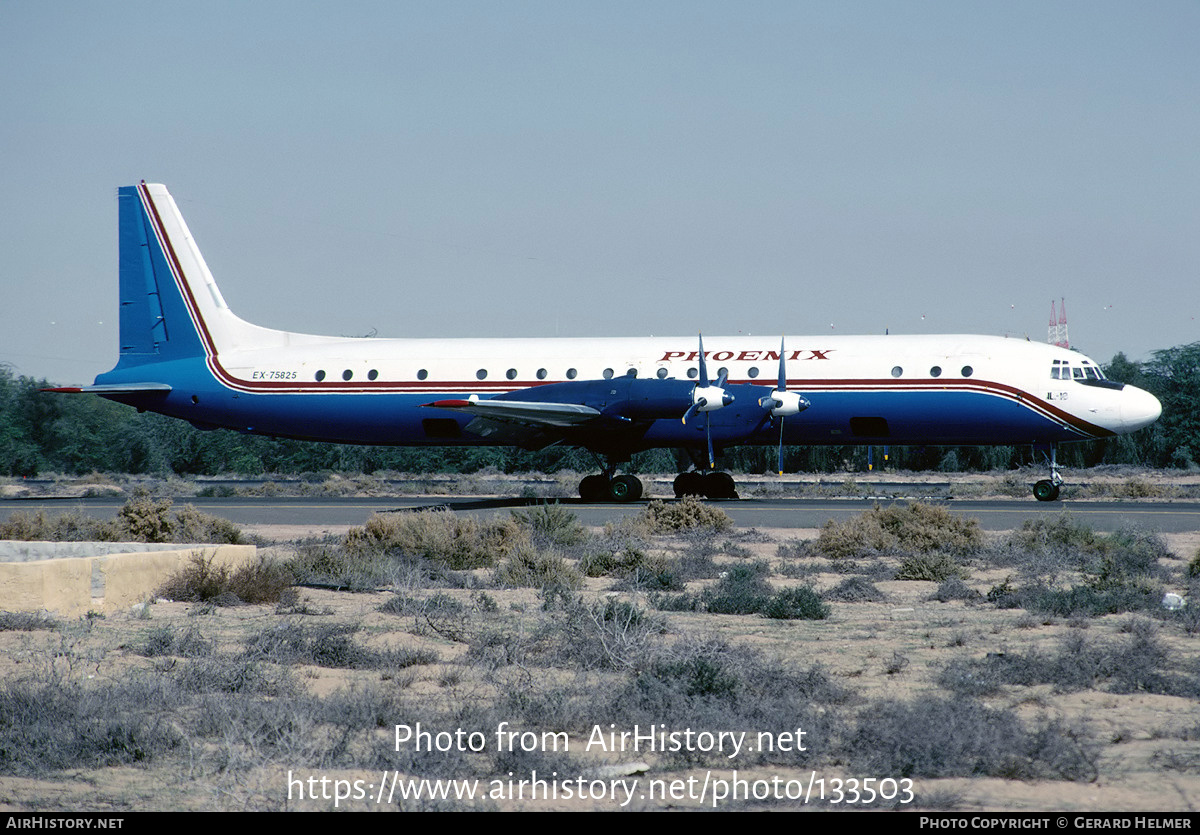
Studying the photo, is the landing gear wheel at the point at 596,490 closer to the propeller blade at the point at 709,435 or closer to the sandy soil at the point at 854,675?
the propeller blade at the point at 709,435

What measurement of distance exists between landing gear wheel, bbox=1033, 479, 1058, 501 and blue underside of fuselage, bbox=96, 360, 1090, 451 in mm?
1306

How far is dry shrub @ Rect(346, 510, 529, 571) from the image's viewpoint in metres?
18.4

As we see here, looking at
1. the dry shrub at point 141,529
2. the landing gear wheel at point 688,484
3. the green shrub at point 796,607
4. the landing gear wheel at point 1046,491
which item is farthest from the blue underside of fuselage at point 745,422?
the green shrub at point 796,607

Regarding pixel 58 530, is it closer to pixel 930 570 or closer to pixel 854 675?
pixel 930 570

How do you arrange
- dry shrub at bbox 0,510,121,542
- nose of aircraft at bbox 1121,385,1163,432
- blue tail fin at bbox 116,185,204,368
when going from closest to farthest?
1. dry shrub at bbox 0,510,121,542
2. nose of aircraft at bbox 1121,385,1163,432
3. blue tail fin at bbox 116,185,204,368

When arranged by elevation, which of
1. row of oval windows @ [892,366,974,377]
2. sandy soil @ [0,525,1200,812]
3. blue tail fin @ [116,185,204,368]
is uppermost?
blue tail fin @ [116,185,204,368]

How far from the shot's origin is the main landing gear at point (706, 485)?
32.5 metres

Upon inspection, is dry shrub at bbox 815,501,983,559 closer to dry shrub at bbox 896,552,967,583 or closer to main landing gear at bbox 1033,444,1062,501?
dry shrub at bbox 896,552,967,583

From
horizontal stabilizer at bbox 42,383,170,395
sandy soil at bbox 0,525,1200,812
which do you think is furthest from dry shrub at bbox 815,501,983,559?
horizontal stabilizer at bbox 42,383,170,395

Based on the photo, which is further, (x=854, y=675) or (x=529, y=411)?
(x=529, y=411)

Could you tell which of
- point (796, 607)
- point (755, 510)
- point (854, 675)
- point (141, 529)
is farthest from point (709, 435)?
point (854, 675)

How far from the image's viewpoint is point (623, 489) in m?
31.8

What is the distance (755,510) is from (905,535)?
350 inches

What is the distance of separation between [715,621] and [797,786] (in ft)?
19.7
